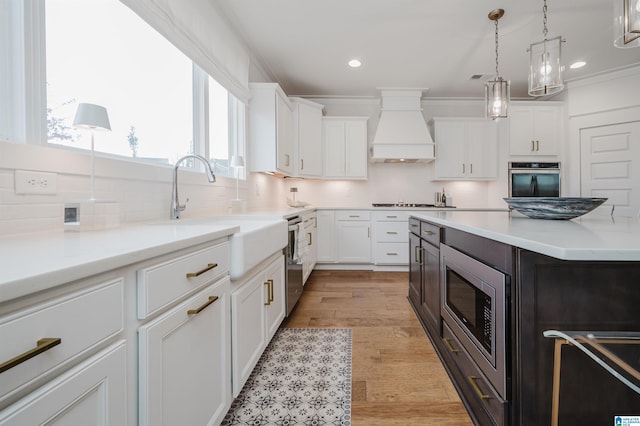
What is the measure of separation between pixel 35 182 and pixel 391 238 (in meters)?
3.76

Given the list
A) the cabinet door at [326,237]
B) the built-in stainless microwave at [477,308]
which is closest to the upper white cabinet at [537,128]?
the cabinet door at [326,237]

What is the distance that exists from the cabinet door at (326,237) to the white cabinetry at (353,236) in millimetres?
80

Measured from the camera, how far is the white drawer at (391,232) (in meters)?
4.11

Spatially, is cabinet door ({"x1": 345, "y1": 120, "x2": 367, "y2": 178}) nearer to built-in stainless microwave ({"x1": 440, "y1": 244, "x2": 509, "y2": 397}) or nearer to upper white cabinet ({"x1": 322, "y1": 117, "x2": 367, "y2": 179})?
upper white cabinet ({"x1": 322, "y1": 117, "x2": 367, "y2": 179})

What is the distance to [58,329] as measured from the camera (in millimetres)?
507

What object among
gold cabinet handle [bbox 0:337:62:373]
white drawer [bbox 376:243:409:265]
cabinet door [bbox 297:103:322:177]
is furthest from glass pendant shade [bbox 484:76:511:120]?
gold cabinet handle [bbox 0:337:62:373]

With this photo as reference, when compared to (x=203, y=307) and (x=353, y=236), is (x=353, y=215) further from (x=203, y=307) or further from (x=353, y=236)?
(x=203, y=307)

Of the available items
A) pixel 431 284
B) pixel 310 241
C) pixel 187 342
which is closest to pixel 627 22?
pixel 431 284

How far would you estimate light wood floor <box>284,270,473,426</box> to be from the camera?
53.9 inches

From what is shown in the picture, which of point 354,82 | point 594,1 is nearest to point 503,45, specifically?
point 594,1

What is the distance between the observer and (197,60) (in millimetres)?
2027

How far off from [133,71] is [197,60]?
20.6 inches

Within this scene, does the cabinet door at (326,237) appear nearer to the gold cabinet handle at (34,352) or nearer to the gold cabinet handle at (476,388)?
the gold cabinet handle at (476,388)

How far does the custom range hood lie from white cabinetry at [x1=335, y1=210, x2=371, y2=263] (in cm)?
98
